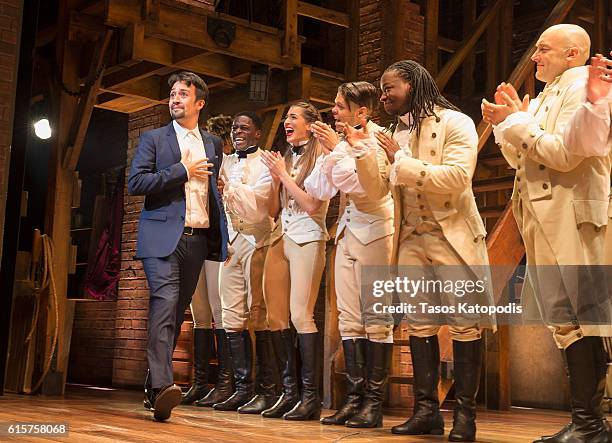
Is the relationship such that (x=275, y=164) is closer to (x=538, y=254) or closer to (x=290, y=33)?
(x=538, y=254)

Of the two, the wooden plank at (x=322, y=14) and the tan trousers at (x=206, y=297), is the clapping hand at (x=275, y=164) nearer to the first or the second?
the tan trousers at (x=206, y=297)

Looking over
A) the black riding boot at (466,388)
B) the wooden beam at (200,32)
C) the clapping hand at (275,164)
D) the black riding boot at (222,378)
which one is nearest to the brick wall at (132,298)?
the wooden beam at (200,32)

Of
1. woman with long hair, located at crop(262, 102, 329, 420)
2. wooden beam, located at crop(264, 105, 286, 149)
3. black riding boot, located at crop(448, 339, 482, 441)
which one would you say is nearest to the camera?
black riding boot, located at crop(448, 339, 482, 441)

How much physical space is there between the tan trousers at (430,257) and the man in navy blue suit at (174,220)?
3.10 ft

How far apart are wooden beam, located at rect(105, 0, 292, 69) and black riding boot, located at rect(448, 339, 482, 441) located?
3285 millimetres

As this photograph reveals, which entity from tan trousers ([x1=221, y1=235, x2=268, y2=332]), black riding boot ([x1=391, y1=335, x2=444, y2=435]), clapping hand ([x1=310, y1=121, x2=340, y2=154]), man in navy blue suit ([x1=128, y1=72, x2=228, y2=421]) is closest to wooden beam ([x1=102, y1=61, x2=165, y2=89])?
tan trousers ([x1=221, y1=235, x2=268, y2=332])

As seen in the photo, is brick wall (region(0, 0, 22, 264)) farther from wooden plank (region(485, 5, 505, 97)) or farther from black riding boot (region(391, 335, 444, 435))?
wooden plank (region(485, 5, 505, 97))

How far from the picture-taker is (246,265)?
200 inches

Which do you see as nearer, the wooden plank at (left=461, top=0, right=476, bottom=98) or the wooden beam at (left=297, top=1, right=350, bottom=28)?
the wooden beam at (left=297, top=1, right=350, bottom=28)

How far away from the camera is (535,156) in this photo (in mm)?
3078

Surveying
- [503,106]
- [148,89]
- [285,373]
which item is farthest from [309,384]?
[148,89]

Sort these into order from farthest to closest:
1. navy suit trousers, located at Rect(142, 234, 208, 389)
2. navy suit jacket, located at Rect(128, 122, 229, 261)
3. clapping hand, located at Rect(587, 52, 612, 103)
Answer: navy suit jacket, located at Rect(128, 122, 229, 261)
navy suit trousers, located at Rect(142, 234, 208, 389)
clapping hand, located at Rect(587, 52, 612, 103)

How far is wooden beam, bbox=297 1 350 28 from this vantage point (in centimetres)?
693

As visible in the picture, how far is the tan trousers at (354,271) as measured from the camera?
13.4ft
